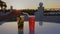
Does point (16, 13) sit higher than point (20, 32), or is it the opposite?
point (16, 13)

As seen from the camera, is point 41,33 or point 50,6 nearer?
point 41,33

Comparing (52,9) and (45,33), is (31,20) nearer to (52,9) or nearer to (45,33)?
(45,33)

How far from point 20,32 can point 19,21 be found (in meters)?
0.11

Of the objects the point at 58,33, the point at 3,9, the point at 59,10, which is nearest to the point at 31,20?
the point at 58,33

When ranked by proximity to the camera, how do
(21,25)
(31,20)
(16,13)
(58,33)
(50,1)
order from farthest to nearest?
(50,1), (58,33), (31,20), (21,25), (16,13)

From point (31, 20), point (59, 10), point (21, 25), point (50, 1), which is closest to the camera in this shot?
point (21, 25)

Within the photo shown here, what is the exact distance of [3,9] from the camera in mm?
11609

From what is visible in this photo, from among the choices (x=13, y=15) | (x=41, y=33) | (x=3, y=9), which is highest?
(x=13, y=15)

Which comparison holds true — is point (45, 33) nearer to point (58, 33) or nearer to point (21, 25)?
point (58, 33)

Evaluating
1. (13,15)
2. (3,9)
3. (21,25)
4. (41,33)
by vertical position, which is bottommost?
(3,9)

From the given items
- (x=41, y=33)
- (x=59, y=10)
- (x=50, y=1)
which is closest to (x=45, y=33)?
(x=41, y=33)

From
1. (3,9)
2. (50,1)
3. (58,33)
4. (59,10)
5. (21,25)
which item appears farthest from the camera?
(3,9)

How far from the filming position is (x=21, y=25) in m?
1.69

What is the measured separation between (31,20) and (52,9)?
8794mm
